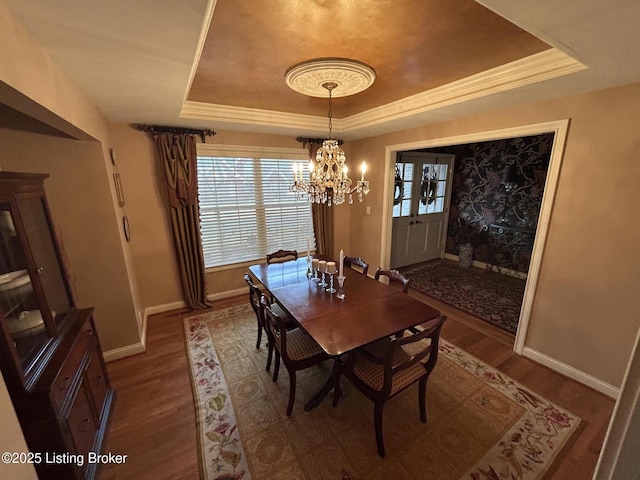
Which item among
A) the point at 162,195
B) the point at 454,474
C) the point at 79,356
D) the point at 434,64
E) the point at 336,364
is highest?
the point at 434,64

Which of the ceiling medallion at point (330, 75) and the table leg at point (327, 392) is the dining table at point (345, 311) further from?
the ceiling medallion at point (330, 75)

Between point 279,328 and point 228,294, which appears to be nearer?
point 279,328

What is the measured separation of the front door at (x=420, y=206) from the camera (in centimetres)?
459

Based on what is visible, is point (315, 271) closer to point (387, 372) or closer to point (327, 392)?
point (327, 392)

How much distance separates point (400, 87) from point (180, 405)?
319 centimetres

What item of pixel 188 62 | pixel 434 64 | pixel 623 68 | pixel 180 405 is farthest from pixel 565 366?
pixel 188 62

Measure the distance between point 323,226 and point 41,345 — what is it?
3.30 metres

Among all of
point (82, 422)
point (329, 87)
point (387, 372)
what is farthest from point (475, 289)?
point (82, 422)

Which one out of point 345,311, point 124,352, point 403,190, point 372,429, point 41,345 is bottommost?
point 372,429

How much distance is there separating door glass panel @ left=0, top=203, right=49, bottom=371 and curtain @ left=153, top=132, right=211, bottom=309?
1.80m

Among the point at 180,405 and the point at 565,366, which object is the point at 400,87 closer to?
the point at 565,366

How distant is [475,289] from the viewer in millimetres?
3967

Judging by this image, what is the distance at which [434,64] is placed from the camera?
1.84 metres

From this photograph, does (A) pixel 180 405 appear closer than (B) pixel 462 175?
Yes
